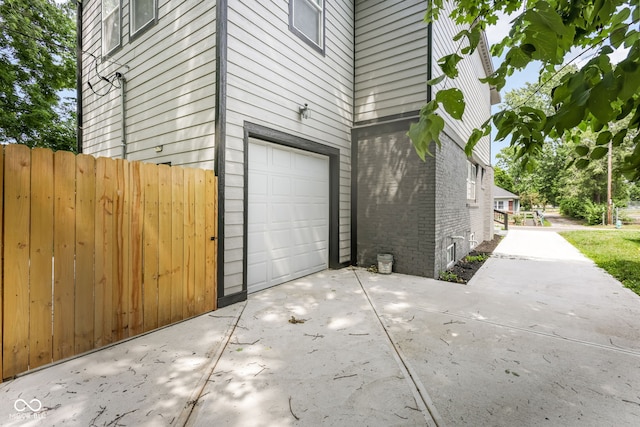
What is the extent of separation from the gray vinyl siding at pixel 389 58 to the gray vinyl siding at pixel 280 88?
26cm

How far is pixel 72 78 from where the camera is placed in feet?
38.4

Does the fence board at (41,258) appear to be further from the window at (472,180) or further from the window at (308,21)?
the window at (472,180)

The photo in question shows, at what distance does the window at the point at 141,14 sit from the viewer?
4.93 meters

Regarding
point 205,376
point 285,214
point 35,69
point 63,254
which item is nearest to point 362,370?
point 205,376

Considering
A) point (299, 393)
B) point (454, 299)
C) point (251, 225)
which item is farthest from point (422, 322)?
point (251, 225)

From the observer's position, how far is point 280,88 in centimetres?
456

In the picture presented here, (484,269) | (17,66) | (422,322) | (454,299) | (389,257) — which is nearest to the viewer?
(422,322)

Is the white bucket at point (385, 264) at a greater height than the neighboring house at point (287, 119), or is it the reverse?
the neighboring house at point (287, 119)

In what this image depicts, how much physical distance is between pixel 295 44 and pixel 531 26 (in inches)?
186

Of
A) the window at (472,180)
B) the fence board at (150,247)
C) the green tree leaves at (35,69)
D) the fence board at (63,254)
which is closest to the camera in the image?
the fence board at (63,254)

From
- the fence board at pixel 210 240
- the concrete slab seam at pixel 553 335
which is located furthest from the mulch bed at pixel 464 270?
the fence board at pixel 210 240

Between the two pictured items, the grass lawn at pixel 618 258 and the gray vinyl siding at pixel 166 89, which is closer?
the gray vinyl siding at pixel 166 89

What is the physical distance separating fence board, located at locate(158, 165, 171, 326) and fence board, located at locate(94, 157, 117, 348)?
1.50 ft

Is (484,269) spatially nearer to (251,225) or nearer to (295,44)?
(251,225)
